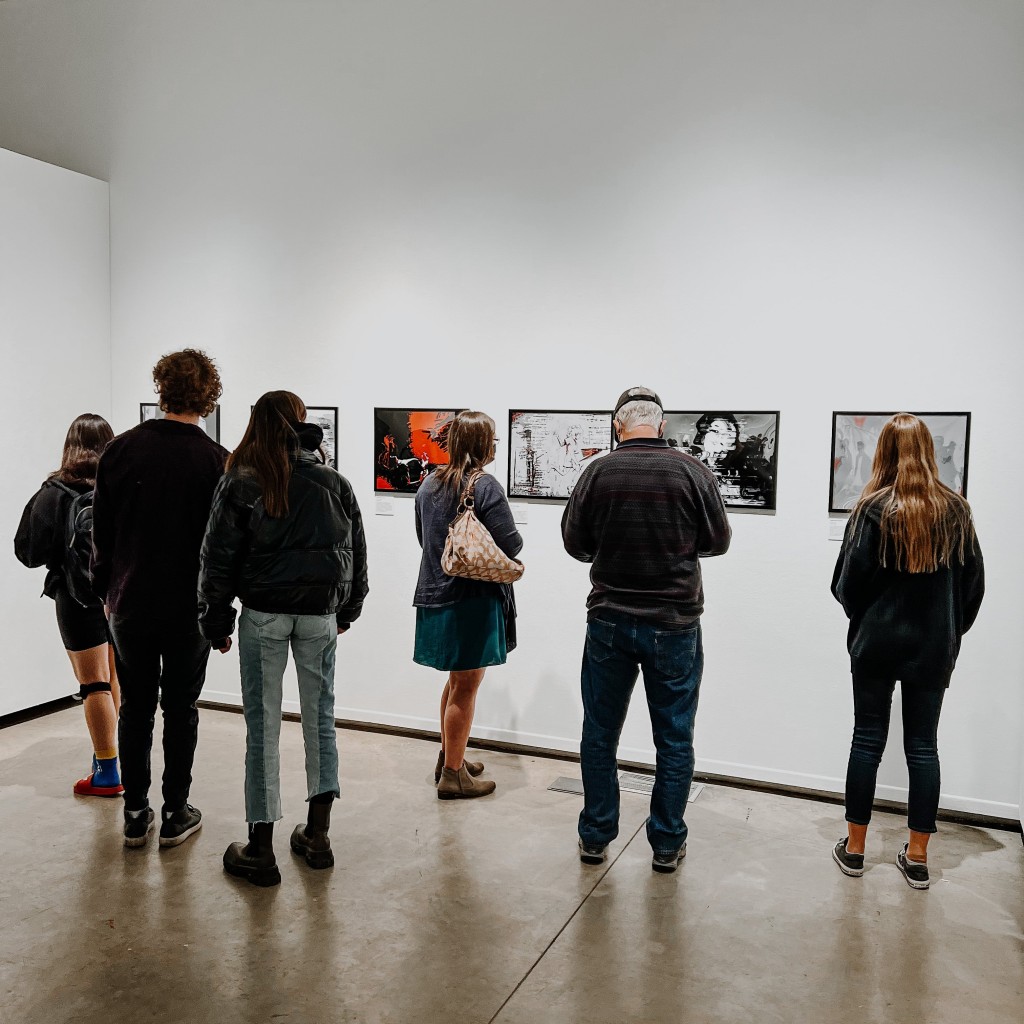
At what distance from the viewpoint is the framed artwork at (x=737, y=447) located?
4586mm

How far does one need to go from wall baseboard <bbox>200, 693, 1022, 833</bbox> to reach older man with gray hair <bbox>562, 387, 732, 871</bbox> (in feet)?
3.56

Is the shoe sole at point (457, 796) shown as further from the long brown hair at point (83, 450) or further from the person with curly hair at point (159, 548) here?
the long brown hair at point (83, 450)

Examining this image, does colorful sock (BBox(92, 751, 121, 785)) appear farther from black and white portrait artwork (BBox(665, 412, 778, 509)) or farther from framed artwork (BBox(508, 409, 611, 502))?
black and white portrait artwork (BBox(665, 412, 778, 509))

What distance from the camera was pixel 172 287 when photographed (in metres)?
5.89

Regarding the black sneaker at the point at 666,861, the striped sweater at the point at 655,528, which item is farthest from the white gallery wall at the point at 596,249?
the striped sweater at the point at 655,528

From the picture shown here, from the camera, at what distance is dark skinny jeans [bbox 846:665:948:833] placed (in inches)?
139

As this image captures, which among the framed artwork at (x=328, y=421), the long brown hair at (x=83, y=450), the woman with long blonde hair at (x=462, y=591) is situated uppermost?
the framed artwork at (x=328, y=421)

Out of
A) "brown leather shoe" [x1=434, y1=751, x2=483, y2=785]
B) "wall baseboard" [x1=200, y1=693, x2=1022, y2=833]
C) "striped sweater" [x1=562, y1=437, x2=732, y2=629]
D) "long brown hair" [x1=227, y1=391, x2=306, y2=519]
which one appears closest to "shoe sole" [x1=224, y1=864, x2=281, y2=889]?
"brown leather shoe" [x1=434, y1=751, x2=483, y2=785]

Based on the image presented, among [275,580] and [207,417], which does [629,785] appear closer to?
[275,580]

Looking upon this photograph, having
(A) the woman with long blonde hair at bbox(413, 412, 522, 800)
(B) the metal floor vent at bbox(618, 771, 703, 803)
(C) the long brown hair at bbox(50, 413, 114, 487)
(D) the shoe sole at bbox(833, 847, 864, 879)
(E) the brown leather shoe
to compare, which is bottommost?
(B) the metal floor vent at bbox(618, 771, 703, 803)

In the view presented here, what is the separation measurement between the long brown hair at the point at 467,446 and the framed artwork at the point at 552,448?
89cm

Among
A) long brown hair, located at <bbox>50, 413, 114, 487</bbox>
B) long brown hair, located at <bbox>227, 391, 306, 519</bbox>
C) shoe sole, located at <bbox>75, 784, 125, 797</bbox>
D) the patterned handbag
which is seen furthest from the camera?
shoe sole, located at <bbox>75, 784, 125, 797</bbox>

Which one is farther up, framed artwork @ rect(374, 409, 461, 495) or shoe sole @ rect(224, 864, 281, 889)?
framed artwork @ rect(374, 409, 461, 495)

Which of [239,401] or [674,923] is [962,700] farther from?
[239,401]
